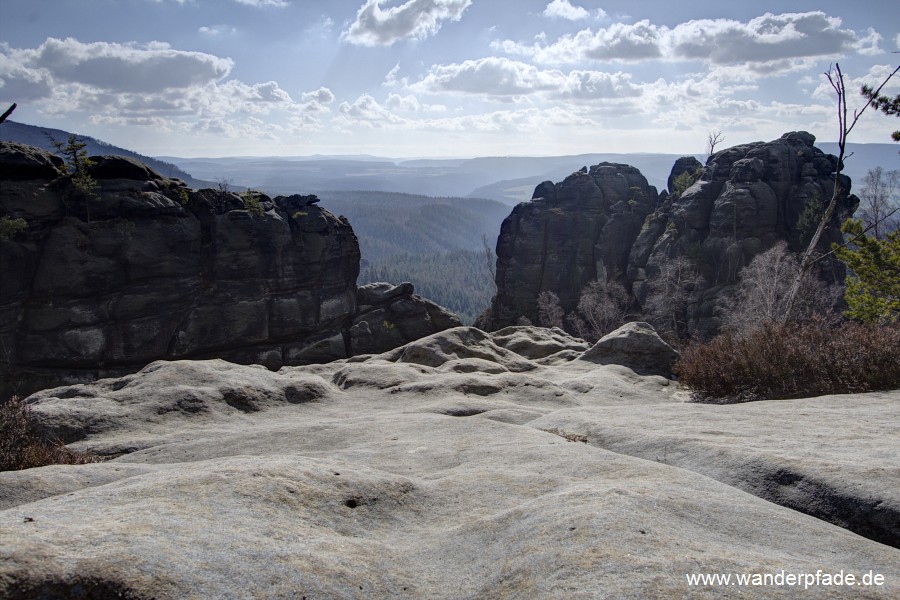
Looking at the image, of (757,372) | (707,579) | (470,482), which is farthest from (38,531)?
(757,372)

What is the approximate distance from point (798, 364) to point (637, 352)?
30.2 feet

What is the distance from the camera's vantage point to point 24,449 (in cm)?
1364

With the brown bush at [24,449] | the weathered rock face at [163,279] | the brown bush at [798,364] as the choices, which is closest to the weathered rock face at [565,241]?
the weathered rock face at [163,279]

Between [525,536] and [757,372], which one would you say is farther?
[757,372]

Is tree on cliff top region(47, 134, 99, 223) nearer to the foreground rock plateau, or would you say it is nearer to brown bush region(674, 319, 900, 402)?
the foreground rock plateau

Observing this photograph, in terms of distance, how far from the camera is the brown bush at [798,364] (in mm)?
19359

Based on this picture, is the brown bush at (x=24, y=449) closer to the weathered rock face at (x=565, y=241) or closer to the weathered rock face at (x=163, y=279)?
the weathered rock face at (x=163, y=279)

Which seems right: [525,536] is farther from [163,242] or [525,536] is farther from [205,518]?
[163,242]

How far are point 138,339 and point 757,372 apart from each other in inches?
1848

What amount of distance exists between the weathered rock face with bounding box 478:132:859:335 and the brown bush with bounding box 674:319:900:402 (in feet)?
167

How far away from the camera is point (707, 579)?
6062 millimetres

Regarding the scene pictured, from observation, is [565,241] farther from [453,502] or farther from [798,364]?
[453,502]

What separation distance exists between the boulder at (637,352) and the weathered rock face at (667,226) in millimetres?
44661

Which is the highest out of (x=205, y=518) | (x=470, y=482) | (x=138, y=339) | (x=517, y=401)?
(x=205, y=518)
